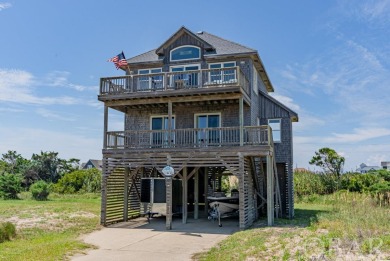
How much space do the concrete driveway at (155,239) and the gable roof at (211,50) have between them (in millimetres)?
8680

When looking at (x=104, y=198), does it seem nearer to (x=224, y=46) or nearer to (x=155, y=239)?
(x=155, y=239)

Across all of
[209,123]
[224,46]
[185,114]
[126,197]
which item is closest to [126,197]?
[126,197]

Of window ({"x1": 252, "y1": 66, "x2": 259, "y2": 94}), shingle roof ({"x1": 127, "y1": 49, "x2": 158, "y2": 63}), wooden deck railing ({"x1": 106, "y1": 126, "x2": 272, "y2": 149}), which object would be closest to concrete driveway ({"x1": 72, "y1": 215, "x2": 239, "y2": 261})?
wooden deck railing ({"x1": 106, "y1": 126, "x2": 272, "y2": 149})

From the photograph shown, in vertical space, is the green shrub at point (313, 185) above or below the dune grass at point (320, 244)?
above

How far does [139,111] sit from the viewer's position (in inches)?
821

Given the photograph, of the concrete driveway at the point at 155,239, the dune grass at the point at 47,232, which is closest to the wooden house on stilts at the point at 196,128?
the concrete driveway at the point at 155,239

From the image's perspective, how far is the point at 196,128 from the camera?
16.9 m

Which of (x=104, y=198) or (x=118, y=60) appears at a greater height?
(x=118, y=60)

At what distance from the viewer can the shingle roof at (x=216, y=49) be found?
63.9ft

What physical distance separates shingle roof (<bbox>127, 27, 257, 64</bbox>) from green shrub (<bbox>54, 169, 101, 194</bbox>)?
2034cm

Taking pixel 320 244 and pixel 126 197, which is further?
pixel 126 197

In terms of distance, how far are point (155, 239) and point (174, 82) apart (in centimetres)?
763

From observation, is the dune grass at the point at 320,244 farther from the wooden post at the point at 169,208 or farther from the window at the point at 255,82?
the window at the point at 255,82

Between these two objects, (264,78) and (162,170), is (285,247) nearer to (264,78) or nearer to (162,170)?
(162,170)
